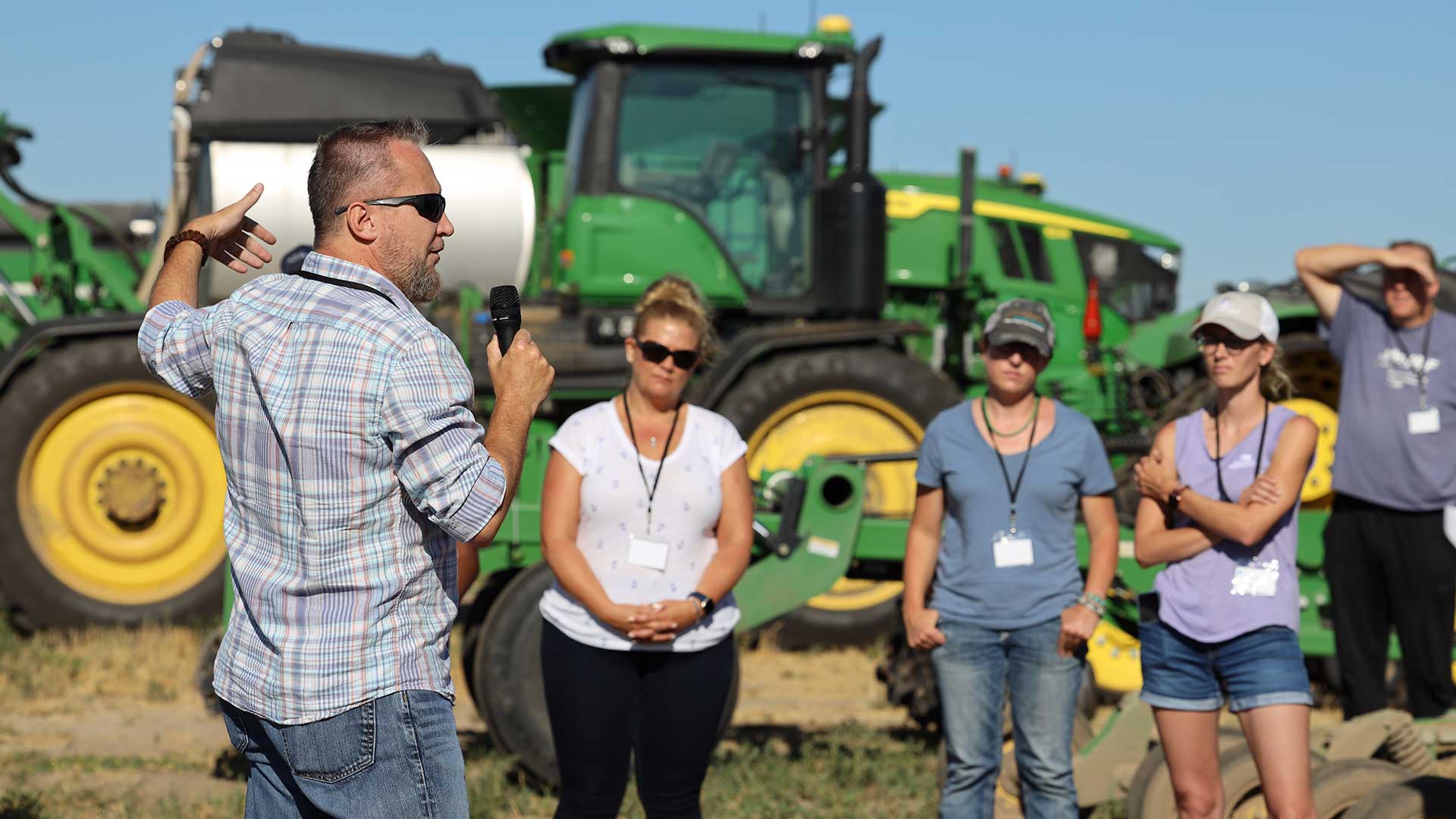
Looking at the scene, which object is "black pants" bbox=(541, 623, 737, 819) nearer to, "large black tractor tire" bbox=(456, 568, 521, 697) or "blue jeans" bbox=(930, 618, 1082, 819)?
"blue jeans" bbox=(930, 618, 1082, 819)

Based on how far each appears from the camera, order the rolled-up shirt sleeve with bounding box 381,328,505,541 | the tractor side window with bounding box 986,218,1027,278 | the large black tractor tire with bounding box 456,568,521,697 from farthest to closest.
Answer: the tractor side window with bounding box 986,218,1027,278, the large black tractor tire with bounding box 456,568,521,697, the rolled-up shirt sleeve with bounding box 381,328,505,541

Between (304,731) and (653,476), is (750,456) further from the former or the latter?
(304,731)

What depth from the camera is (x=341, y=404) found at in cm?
212

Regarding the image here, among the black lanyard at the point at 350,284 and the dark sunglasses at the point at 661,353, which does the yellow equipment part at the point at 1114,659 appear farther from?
the black lanyard at the point at 350,284

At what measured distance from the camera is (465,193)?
763 centimetres

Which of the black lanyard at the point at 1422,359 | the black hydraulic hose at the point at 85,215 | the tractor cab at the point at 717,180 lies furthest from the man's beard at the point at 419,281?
the black hydraulic hose at the point at 85,215

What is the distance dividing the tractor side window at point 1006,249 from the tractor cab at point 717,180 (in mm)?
1544

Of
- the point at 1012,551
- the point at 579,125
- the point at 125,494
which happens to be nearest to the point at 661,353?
the point at 1012,551

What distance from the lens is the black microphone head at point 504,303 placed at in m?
2.36

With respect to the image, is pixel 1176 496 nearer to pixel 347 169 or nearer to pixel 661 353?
pixel 661 353

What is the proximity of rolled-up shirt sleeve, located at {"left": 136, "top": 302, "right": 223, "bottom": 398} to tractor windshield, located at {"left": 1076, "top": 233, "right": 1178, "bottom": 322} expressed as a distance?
771cm

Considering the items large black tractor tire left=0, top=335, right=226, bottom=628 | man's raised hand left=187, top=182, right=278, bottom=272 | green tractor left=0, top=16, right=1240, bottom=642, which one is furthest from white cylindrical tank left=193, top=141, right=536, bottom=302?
man's raised hand left=187, top=182, right=278, bottom=272

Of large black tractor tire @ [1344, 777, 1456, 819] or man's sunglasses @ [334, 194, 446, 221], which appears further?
large black tractor tire @ [1344, 777, 1456, 819]

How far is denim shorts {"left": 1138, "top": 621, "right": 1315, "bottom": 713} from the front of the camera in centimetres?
338
